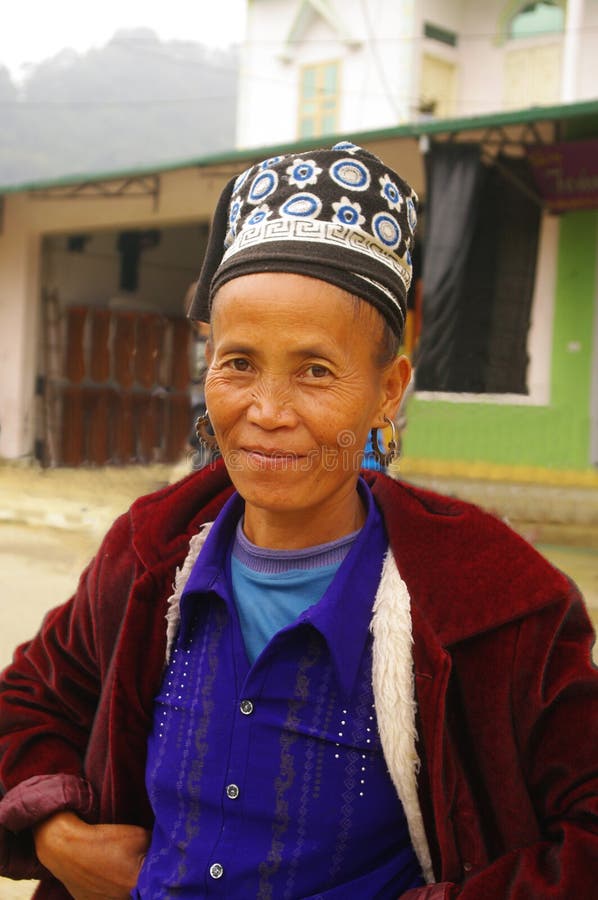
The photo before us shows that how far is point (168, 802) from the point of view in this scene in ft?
4.47

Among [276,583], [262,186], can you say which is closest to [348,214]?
[262,186]

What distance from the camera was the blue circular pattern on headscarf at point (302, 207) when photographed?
129cm

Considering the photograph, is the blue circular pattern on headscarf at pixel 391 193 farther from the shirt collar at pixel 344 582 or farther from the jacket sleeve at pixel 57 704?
the jacket sleeve at pixel 57 704

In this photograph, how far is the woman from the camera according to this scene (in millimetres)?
1217

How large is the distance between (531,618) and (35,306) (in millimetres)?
12851

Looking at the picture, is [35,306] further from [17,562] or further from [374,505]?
[374,505]

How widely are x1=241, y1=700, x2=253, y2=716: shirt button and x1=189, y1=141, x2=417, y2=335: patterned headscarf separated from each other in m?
0.55

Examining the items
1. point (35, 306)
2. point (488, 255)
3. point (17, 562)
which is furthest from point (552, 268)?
point (35, 306)

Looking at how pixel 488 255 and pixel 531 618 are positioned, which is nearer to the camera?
pixel 531 618

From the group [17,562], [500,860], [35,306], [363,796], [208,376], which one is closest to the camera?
[500,860]

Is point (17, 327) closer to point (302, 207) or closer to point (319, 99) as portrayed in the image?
point (319, 99)

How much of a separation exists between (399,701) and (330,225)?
620mm

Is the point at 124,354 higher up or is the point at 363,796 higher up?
the point at 124,354

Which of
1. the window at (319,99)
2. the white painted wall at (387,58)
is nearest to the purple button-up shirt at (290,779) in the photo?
the white painted wall at (387,58)
